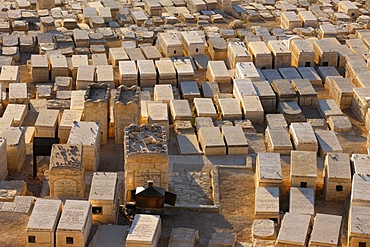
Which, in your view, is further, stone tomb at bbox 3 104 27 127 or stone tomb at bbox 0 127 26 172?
stone tomb at bbox 3 104 27 127

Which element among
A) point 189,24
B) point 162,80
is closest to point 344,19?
point 189,24

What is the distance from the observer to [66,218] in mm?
30281

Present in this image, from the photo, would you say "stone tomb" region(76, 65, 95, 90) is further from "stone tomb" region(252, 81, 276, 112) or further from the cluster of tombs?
"stone tomb" region(252, 81, 276, 112)

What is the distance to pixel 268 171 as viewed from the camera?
34938mm

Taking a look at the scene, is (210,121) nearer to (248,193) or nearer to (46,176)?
(248,193)

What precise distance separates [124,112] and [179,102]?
15.4ft

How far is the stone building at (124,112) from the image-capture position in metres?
38.9

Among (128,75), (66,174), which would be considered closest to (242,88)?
(128,75)

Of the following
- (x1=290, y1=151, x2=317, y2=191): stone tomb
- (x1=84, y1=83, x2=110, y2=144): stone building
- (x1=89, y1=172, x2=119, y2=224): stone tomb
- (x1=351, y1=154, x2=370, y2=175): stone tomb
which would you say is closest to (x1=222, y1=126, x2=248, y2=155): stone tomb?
(x1=290, y1=151, x2=317, y2=191): stone tomb

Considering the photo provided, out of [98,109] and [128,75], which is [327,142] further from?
[128,75]

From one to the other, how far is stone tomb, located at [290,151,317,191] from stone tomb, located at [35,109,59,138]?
12.0 metres

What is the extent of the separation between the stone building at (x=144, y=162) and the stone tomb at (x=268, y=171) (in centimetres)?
427

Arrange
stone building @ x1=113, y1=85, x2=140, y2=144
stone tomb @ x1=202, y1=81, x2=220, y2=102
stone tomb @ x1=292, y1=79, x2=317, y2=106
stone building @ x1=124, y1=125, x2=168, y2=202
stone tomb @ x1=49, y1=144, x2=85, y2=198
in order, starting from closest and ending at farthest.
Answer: stone building @ x1=124, y1=125, x2=168, y2=202, stone tomb @ x1=49, y1=144, x2=85, y2=198, stone building @ x1=113, y1=85, x2=140, y2=144, stone tomb @ x1=292, y1=79, x2=317, y2=106, stone tomb @ x1=202, y1=81, x2=220, y2=102

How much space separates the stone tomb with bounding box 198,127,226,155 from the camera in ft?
126
